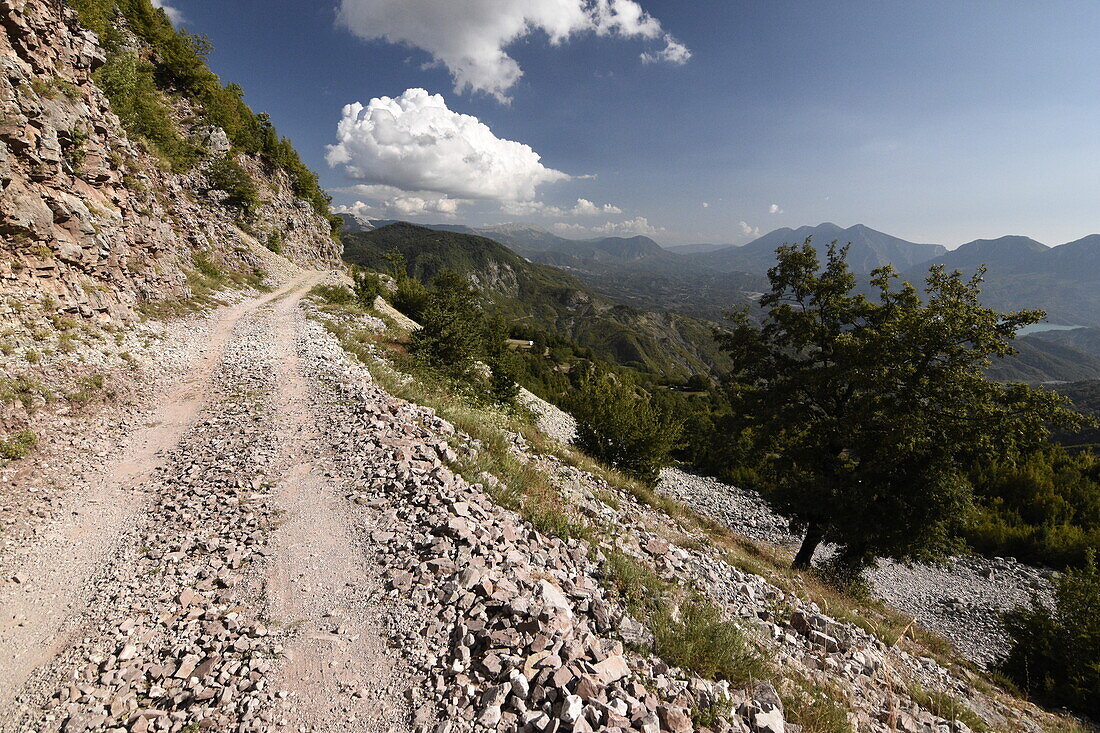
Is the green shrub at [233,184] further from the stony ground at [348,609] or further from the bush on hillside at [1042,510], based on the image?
the bush on hillside at [1042,510]

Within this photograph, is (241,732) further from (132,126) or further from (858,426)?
(132,126)

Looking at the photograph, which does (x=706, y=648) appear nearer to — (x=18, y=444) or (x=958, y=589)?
(x=18, y=444)

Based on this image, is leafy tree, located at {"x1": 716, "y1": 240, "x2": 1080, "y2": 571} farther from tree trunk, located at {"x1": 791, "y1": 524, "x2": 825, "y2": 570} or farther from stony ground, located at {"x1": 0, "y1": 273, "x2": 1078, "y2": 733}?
stony ground, located at {"x1": 0, "y1": 273, "x2": 1078, "y2": 733}

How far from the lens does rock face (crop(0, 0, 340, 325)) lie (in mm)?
13633

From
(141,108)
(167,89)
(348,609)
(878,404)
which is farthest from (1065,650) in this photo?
(167,89)

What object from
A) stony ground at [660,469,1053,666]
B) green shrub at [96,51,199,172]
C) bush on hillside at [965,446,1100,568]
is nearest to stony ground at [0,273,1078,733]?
stony ground at [660,469,1053,666]

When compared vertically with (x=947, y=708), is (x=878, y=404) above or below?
above

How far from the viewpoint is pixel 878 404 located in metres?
14.1

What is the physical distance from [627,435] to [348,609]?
1887cm

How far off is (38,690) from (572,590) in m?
6.05

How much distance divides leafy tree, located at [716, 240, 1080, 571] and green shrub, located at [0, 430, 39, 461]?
2125cm

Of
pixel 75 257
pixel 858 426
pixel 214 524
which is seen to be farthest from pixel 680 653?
pixel 75 257

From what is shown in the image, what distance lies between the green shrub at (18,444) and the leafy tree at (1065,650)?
23941mm

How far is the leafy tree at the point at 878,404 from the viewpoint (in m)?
12.9
